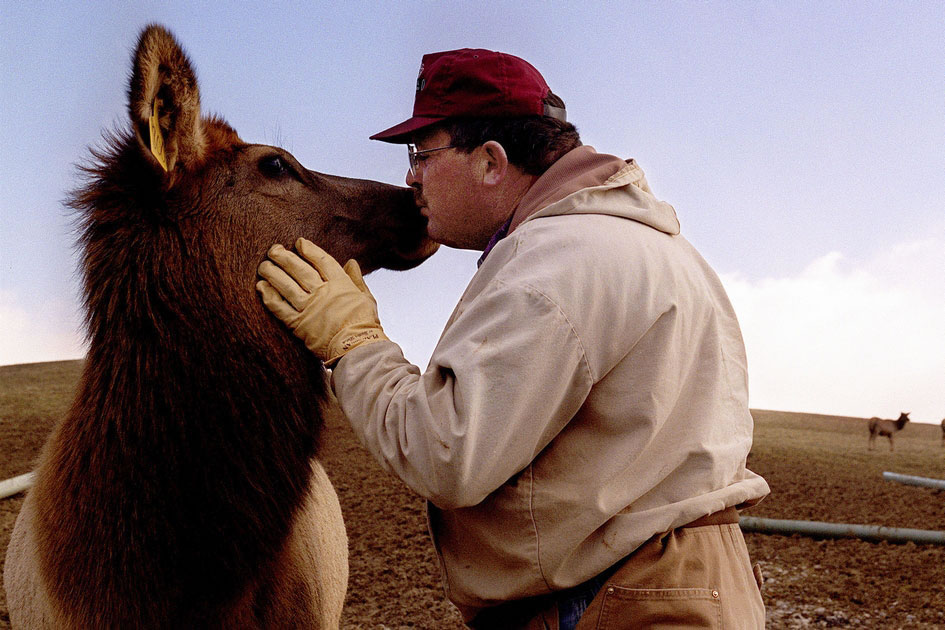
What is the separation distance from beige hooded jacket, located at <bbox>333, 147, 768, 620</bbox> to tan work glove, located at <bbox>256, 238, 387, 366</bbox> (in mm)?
114

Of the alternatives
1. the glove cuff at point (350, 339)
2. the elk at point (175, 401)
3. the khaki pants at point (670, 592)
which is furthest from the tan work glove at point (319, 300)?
the khaki pants at point (670, 592)

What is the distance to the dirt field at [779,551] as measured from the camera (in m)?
5.54

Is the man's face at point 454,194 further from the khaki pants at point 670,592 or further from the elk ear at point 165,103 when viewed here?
the khaki pants at point 670,592

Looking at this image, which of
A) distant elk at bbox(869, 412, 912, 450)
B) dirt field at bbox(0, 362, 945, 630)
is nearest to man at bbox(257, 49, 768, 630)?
dirt field at bbox(0, 362, 945, 630)

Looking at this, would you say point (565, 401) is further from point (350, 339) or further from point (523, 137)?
point (523, 137)

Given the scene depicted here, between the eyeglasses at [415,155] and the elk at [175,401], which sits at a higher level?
the eyeglasses at [415,155]

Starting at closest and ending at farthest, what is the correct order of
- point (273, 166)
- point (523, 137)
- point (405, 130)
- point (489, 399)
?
point (489, 399)
point (523, 137)
point (405, 130)
point (273, 166)

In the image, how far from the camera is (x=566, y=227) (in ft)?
5.71

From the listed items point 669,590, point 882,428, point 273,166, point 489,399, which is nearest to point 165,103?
point 273,166

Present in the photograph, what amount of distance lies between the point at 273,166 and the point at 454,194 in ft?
2.57

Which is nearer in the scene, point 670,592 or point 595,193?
point 670,592

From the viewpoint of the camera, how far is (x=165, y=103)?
2.30 meters

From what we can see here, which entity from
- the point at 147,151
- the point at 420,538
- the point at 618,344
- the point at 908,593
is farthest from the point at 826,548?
the point at 147,151

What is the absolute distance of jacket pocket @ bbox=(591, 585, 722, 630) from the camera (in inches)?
69.0
